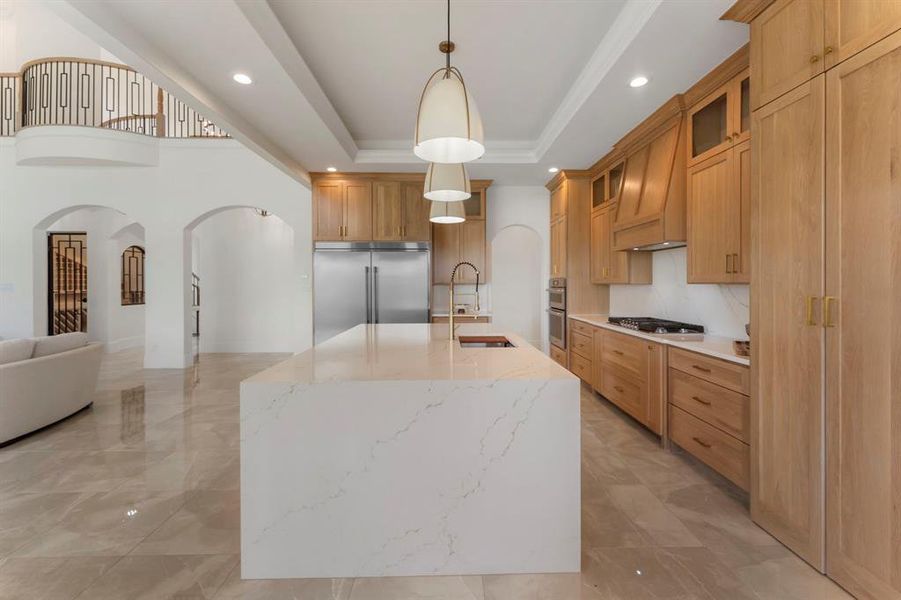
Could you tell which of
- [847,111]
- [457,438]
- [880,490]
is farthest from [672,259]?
[457,438]

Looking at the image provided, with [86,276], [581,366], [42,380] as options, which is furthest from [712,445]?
[86,276]

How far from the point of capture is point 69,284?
8.12 m

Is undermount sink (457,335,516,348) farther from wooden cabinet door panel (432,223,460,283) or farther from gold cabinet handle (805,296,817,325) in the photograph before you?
wooden cabinet door panel (432,223,460,283)

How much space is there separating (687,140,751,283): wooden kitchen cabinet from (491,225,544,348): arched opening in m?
4.52

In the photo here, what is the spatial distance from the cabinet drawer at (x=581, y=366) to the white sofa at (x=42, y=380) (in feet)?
15.7

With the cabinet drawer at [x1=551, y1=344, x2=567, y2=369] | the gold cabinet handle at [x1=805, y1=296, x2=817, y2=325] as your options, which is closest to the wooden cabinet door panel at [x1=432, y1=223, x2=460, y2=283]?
the cabinet drawer at [x1=551, y1=344, x2=567, y2=369]

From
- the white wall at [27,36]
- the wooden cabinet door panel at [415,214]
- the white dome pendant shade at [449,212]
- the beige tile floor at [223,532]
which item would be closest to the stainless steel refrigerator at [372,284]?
the wooden cabinet door panel at [415,214]

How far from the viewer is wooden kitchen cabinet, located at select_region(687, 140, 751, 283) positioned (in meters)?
2.59

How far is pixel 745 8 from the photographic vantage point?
6.99 feet

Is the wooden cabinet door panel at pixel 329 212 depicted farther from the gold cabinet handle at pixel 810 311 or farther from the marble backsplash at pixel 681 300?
the gold cabinet handle at pixel 810 311

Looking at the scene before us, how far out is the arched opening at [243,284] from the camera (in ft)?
25.2

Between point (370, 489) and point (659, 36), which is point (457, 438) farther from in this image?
point (659, 36)

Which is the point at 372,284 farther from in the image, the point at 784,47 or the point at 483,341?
the point at 784,47

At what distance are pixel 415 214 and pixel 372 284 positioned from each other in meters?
1.07
